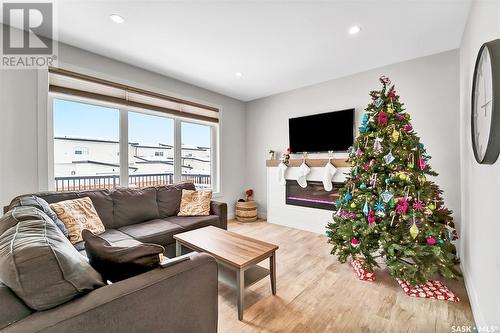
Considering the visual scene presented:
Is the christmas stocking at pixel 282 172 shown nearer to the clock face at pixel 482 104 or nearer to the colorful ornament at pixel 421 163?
the colorful ornament at pixel 421 163

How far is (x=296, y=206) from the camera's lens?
3.98 m

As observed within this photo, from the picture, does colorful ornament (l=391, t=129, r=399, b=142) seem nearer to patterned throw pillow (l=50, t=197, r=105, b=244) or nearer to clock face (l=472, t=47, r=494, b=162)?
clock face (l=472, t=47, r=494, b=162)

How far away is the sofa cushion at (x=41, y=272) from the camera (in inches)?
29.0

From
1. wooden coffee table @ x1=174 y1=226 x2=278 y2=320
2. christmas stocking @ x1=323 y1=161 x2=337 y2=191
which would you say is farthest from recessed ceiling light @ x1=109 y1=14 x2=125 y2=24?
christmas stocking @ x1=323 y1=161 x2=337 y2=191

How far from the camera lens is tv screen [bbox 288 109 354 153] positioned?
3.48 m

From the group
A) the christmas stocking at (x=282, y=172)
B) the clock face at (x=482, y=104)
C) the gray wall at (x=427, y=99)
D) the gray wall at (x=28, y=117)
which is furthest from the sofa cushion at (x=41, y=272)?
the gray wall at (x=427, y=99)

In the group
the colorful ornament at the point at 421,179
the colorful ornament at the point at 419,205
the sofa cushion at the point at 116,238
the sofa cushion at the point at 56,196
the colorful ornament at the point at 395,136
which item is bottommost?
the sofa cushion at the point at 116,238

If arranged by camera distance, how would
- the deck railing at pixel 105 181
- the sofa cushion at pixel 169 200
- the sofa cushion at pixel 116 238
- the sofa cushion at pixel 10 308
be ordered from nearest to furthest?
the sofa cushion at pixel 10 308, the sofa cushion at pixel 116 238, the deck railing at pixel 105 181, the sofa cushion at pixel 169 200

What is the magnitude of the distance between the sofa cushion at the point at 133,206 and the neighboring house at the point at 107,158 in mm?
599

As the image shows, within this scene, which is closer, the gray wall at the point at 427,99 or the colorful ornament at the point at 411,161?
the colorful ornament at the point at 411,161

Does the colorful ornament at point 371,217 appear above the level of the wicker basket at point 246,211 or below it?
above

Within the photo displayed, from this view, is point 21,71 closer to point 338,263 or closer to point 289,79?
point 289,79

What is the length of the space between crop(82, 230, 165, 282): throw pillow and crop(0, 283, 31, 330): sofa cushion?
0.30 metres

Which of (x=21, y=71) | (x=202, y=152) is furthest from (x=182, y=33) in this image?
(x=202, y=152)
